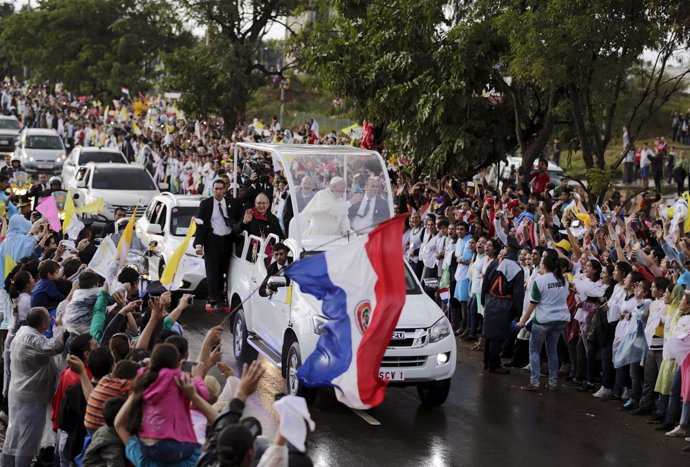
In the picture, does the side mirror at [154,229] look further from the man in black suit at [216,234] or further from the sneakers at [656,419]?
the sneakers at [656,419]

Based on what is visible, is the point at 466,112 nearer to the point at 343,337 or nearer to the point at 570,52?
the point at 570,52

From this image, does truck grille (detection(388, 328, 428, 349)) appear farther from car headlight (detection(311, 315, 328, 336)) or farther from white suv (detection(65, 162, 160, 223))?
white suv (detection(65, 162, 160, 223))

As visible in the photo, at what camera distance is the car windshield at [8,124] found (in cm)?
5034

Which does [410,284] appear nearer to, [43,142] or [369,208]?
[369,208]

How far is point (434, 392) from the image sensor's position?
13172 millimetres

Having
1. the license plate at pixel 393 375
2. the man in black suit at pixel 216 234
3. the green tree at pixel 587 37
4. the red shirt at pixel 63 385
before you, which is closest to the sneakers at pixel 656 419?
the license plate at pixel 393 375

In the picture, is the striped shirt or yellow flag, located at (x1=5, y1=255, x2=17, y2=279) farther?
yellow flag, located at (x1=5, y1=255, x2=17, y2=279)

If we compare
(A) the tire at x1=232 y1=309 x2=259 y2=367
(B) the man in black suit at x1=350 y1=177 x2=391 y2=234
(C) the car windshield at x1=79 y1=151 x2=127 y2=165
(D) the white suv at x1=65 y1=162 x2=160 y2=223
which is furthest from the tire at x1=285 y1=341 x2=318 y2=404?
(C) the car windshield at x1=79 y1=151 x2=127 y2=165

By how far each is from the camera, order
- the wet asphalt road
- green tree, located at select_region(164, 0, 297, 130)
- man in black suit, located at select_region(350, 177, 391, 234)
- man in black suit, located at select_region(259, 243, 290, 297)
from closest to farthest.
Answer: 1. the wet asphalt road
2. man in black suit, located at select_region(259, 243, 290, 297)
3. man in black suit, located at select_region(350, 177, 391, 234)
4. green tree, located at select_region(164, 0, 297, 130)

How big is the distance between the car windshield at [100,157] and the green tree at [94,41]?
15.9 metres

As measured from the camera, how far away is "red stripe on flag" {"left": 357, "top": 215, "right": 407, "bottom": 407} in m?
8.08

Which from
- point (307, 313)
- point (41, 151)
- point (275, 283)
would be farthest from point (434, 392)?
point (41, 151)

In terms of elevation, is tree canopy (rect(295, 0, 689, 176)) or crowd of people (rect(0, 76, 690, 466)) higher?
tree canopy (rect(295, 0, 689, 176))

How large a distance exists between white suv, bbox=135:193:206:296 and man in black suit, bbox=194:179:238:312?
59.3 inches
